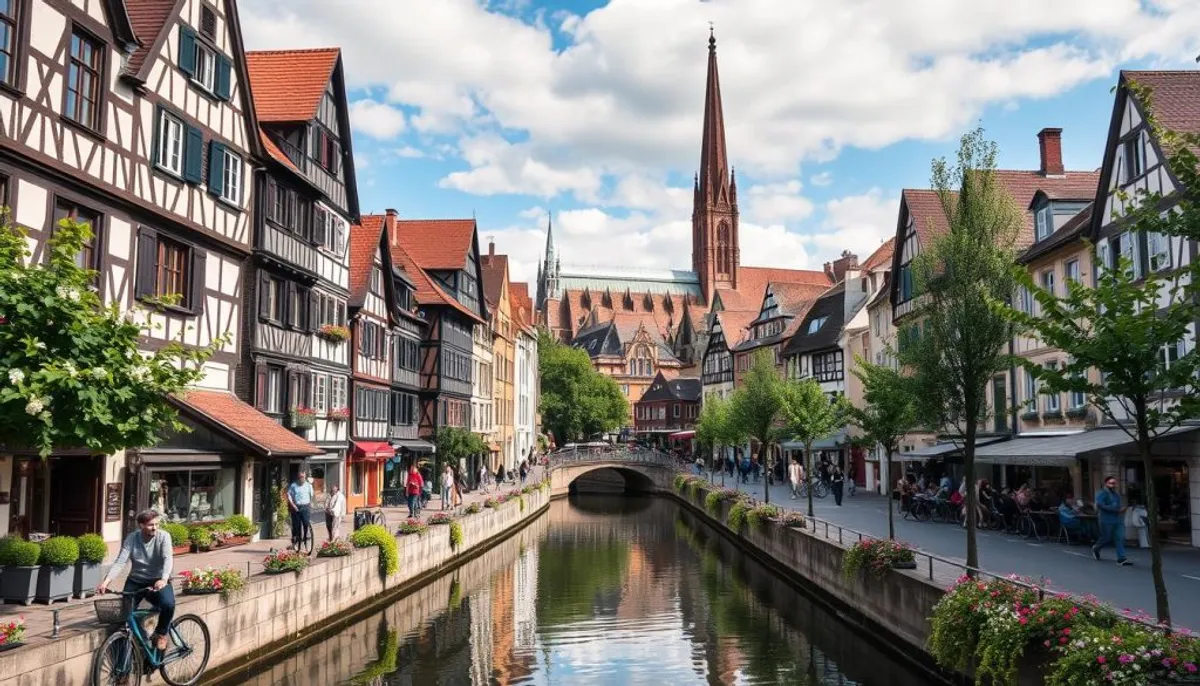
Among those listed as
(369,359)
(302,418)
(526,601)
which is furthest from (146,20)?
(369,359)

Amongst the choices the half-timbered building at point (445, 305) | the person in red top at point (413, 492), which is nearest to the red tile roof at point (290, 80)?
the person in red top at point (413, 492)

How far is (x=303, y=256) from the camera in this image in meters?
27.8

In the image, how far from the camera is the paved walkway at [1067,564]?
15234 mm

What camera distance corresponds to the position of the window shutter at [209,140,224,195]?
2256 cm

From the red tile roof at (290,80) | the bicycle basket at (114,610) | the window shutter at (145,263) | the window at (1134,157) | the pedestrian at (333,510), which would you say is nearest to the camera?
the bicycle basket at (114,610)

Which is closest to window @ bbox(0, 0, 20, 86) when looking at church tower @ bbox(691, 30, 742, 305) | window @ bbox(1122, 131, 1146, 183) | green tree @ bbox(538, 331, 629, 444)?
window @ bbox(1122, 131, 1146, 183)

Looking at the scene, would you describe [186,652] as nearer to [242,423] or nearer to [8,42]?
[242,423]

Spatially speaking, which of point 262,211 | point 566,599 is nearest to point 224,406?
point 262,211

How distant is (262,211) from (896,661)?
1854 cm

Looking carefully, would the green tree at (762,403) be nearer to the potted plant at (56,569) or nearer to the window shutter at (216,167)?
the window shutter at (216,167)

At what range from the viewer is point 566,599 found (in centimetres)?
2492

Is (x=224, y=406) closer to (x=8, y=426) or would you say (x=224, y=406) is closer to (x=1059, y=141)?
(x=8, y=426)

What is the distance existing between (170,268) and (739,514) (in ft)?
64.1

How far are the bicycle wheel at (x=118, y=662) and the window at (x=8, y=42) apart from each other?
9632 mm
